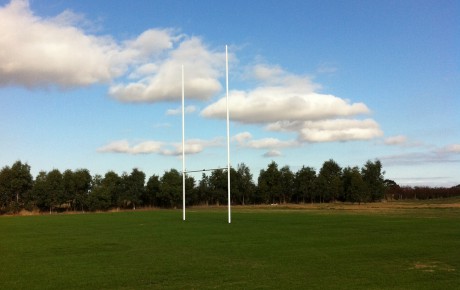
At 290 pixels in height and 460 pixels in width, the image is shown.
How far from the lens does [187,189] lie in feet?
206

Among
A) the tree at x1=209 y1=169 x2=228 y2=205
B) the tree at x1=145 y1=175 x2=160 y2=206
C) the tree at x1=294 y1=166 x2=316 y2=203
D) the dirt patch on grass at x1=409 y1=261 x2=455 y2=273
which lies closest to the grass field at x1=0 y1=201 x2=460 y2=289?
the dirt patch on grass at x1=409 y1=261 x2=455 y2=273

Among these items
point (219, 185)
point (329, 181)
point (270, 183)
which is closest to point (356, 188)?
point (329, 181)

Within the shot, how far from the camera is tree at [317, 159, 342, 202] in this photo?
69.6m

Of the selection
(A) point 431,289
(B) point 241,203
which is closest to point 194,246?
(A) point 431,289

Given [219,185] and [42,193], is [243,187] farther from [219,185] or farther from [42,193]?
[42,193]

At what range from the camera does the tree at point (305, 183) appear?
6925 centimetres

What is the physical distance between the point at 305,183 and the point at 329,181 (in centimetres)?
442

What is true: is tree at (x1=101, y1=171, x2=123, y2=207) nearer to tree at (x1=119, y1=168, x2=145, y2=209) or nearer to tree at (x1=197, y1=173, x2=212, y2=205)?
tree at (x1=119, y1=168, x2=145, y2=209)

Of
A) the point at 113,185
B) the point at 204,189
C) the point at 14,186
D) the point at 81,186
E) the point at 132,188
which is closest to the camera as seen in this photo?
the point at 14,186

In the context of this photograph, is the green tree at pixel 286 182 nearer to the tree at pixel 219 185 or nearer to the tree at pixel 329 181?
the tree at pixel 329 181

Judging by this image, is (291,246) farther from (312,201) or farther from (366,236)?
(312,201)

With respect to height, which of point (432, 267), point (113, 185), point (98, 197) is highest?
point (113, 185)

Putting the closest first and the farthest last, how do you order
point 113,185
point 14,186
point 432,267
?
1. point 432,267
2. point 14,186
3. point 113,185

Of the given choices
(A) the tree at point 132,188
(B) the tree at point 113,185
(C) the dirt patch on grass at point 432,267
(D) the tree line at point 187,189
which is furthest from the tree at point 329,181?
(C) the dirt patch on grass at point 432,267
